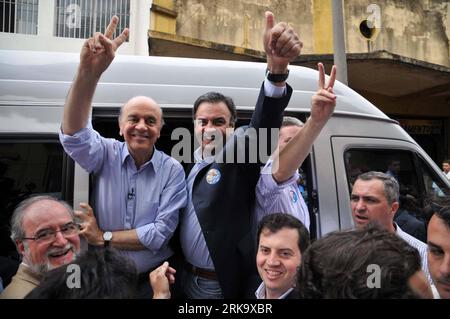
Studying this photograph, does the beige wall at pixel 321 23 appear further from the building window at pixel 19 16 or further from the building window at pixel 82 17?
the building window at pixel 19 16

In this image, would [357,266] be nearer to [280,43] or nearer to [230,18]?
[280,43]

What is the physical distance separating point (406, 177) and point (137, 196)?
1923 millimetres

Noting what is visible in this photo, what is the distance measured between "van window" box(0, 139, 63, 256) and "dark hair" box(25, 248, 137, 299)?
1.29m

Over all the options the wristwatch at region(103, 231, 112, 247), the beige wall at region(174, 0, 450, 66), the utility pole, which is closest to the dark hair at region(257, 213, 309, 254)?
the wristwatch at region(103, 231, 112, 247)

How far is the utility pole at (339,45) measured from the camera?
5.01m

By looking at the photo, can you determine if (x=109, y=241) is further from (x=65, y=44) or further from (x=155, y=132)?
(x=65, y=44)

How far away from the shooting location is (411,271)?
101cm

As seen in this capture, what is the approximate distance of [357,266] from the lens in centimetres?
99

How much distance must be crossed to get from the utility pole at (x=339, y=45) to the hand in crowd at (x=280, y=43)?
11.8 feet

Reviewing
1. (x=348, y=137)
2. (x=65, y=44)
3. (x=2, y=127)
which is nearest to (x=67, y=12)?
(x=65, y=44)

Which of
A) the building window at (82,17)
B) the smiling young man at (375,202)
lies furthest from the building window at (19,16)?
the smiling young man at (375,202)

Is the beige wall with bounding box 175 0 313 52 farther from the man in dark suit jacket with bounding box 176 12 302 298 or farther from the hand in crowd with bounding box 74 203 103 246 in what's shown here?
the hand in crowd with bounding box 74 203 103 246

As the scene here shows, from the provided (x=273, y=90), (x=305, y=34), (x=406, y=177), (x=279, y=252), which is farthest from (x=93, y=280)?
(x=305, y=34)

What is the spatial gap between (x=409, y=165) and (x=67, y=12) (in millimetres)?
6903
